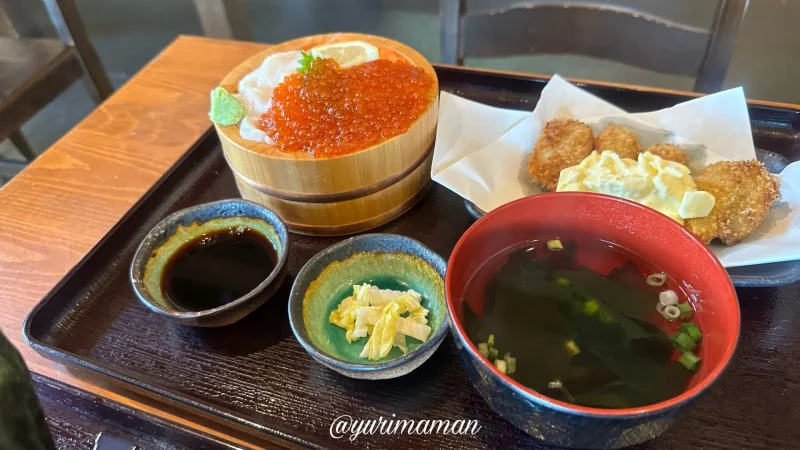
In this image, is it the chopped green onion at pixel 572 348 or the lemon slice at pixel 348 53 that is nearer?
the chopped green onion at pixel 572 348

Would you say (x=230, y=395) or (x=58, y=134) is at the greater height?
(x=230, y=395)

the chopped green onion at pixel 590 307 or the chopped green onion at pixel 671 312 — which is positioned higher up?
the chopped green onion at pixel 590 307

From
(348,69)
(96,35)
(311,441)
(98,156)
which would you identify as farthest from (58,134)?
(311,441)

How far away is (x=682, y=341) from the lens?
99 centimetres

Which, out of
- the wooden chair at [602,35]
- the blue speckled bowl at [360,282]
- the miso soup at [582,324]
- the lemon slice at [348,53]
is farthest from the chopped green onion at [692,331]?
the wooden chair at [602,35]

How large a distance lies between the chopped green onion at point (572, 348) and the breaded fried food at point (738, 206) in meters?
0.42

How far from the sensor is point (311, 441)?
1.01 meters

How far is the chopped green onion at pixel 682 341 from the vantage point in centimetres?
98

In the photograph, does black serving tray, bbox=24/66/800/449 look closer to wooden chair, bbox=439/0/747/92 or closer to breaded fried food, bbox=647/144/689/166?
breaded fried food, bbox=647/144/689/166

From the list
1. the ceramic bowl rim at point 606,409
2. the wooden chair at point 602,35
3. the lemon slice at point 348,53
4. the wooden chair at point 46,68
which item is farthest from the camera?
the wooden chair at point 46,68

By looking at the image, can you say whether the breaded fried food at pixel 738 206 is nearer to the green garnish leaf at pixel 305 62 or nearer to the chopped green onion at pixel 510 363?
the chopped green onion at pixel 510 363

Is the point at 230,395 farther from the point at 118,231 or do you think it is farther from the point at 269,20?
the point at 269,20

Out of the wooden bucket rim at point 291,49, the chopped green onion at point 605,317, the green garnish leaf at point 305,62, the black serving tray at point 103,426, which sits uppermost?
the green garnish leaf at point 305,62

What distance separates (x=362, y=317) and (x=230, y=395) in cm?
30
